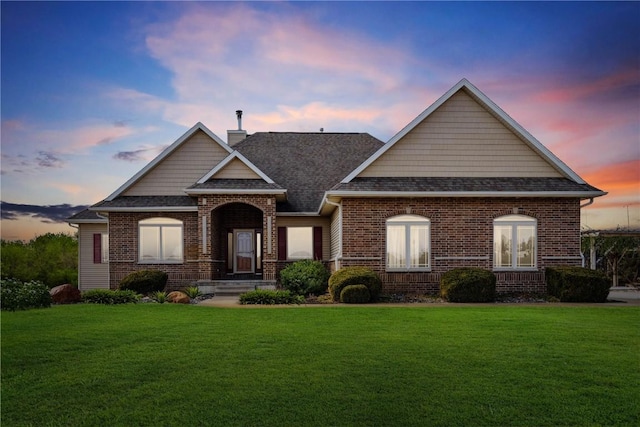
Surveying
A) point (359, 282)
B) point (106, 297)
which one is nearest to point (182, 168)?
point (106, 297)

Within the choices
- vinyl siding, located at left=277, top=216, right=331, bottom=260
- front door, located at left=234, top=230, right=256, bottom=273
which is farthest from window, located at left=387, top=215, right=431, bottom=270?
front door, located at left=234, top=230, right=256, bottom=273

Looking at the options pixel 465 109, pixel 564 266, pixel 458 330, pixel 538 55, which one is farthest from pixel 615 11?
pixel 458 330

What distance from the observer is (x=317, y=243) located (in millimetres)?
23312

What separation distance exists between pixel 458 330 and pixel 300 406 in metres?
5.47

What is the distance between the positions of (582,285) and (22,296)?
16.4m

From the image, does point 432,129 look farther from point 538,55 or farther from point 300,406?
point 300,406

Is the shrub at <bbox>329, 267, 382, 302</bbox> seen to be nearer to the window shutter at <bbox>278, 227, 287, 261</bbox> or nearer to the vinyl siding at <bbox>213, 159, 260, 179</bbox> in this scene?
the window shutter at <bbox>278, 227, 287, 261</bbox>

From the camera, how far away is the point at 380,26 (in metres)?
15.6

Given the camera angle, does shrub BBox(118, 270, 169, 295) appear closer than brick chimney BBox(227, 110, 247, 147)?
Yes

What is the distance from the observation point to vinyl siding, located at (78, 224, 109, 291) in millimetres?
24984

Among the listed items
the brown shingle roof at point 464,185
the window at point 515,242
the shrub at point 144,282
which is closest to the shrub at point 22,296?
the shrub at point 144,282

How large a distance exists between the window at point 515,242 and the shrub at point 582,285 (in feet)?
5.82

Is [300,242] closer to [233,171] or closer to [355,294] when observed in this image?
[233,171]

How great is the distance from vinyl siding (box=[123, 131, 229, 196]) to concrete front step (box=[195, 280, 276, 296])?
445 centimetres
